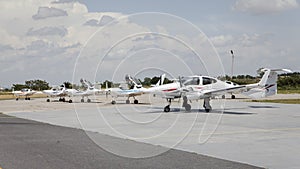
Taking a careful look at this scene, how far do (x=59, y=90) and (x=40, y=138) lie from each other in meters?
46.5

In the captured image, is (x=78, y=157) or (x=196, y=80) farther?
(x=196, y=80)

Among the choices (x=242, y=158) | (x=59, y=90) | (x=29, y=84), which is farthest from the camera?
(x=29, y=84)

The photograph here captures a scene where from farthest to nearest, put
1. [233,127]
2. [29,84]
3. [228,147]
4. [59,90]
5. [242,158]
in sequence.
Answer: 1. [29,84]
2. [59,90]
3. [233,127]
4. [228,147]
5. [242,158]

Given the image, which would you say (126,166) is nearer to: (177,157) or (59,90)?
(177,157)

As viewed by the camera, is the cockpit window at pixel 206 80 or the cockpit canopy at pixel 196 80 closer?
the cockpit canopy at pixel 196 80

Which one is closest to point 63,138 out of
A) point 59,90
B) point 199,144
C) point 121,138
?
point 121,138

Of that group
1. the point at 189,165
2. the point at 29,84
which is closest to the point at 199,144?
the point at 189,165

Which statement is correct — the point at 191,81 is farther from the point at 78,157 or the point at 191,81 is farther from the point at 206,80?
the point at 78,157

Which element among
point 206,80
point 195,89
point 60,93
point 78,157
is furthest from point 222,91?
point 60,93

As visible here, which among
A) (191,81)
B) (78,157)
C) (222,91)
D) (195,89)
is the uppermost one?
(191,81)

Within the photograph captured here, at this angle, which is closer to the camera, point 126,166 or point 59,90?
point 126,166

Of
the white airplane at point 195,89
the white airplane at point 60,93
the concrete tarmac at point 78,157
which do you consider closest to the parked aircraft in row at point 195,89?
the white airplane at point 195,89

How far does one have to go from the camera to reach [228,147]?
1231cm

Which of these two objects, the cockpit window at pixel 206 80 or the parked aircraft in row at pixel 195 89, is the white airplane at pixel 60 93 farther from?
the cockpit window at pixel 206 80
